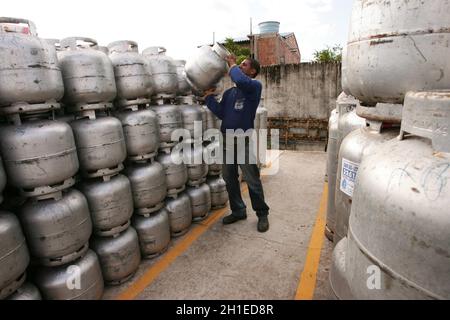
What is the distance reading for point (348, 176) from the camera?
7.95ft

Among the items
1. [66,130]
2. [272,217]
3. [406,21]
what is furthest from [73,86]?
[272,217]

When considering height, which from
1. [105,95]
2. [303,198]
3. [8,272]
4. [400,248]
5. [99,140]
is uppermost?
[105,95]

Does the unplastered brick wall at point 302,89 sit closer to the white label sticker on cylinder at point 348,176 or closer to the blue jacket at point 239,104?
the blue jacket at point 239,104

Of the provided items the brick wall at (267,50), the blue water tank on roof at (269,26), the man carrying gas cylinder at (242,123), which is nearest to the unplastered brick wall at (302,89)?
the man carrying gas cylinder at (242,123)

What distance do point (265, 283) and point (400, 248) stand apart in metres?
1.87

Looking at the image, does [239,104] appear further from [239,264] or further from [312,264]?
[312,264]

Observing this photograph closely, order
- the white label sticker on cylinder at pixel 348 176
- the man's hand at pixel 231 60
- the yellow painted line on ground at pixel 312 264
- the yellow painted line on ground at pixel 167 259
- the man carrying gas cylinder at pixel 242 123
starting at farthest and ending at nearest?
1. the man carrying gas cylinder at pixel 242 123
2. the man's hand at pixel 231 60
3. the yellow painted line on ground at pixel 167 259
4. the yellow painted line on ground at pixel 312 264
5. the white label sticker on cylinder at pixel 348 176

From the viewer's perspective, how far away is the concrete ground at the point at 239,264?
2.78m

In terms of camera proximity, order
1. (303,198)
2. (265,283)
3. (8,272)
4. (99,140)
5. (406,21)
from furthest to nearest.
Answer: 1. (303,198)
2. (265,283)
3. (99,140)
4. (8,272)
5. (406,21)

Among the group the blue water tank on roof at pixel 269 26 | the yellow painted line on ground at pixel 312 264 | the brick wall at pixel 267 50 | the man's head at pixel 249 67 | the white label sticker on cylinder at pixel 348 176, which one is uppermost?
the blue water tank on roof at pixel 269 26

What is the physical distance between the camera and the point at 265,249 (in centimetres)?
346

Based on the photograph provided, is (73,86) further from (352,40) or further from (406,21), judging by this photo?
(406,21)

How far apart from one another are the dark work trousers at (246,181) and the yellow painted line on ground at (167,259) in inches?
16.0
